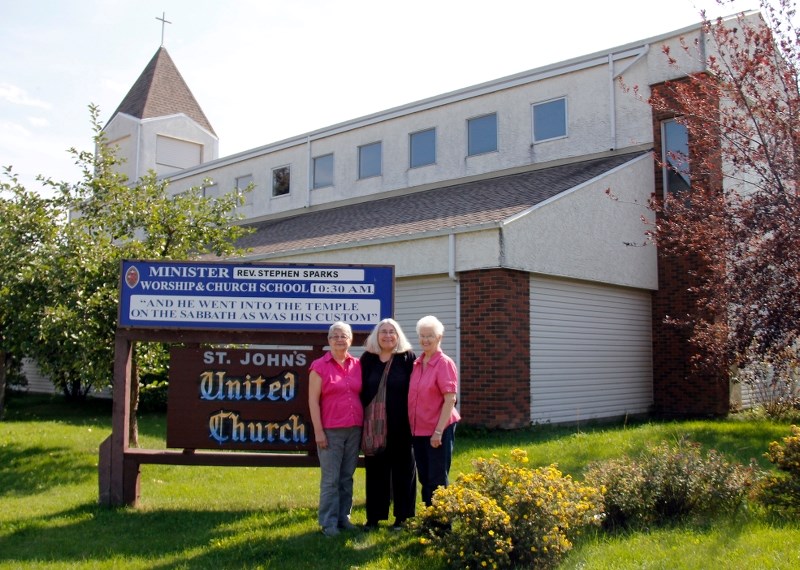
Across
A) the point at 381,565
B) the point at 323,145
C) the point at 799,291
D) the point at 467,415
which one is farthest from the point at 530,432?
the point at 323,145

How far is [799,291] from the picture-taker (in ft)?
30.5

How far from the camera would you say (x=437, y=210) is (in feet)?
52.6

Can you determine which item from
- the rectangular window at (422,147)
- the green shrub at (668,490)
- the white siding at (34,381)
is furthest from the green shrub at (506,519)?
the white siding at (34,381)

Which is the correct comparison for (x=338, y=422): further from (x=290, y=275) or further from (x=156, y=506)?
(x=156, y=506)

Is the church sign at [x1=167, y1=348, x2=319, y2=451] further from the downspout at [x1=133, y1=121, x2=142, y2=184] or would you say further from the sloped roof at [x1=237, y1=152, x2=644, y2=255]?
the downspout at [x1=133, y1=121, x2=142, y2=184]

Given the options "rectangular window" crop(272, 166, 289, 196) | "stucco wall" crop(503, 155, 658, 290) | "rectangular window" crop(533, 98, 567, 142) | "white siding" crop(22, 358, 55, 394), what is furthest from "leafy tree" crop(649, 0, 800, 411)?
"white siding" crop(22, 358, 55, 394)

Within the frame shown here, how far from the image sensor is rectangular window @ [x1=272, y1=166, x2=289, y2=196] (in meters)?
24.5

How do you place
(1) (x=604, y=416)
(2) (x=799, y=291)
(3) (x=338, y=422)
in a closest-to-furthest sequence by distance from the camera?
(3) (x=338, y=422) < (2) (x=799, y=291) < (1) (x=604, y=416)

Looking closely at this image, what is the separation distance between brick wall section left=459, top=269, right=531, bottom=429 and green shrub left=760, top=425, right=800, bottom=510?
242 inches

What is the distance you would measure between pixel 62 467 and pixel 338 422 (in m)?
5.62

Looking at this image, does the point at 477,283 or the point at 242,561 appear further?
the point at 477,283

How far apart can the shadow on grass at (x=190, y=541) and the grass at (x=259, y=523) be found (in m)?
0.01

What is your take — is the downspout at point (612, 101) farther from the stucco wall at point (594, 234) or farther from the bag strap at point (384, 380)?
the bag strap at point (384, 380)

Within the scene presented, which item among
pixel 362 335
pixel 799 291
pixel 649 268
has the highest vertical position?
pixel 649 268
